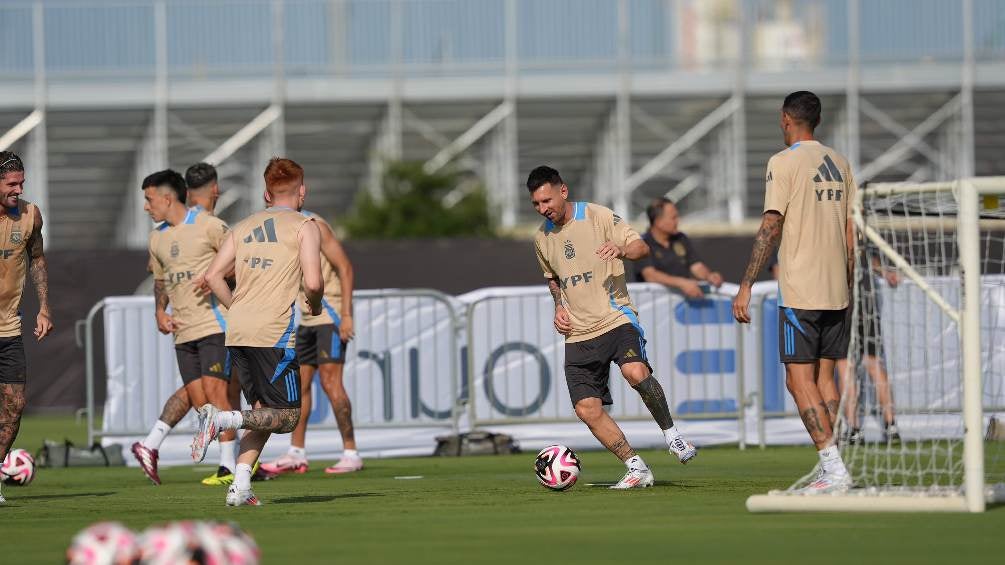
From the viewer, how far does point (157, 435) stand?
39.7ft

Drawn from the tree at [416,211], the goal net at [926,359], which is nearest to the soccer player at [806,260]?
the goal net at [926,359]

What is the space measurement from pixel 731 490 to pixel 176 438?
675cm

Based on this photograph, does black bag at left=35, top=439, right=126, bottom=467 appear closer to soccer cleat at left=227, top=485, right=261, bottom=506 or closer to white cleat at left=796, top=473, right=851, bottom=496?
soccer cleat at left=227, top=485, right=261, bottom=506

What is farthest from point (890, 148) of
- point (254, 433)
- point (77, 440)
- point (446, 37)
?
point (254, 433)

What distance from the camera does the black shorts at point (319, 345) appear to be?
499 inches

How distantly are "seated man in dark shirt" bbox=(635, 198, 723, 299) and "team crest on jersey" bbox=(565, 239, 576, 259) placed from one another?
4.53 m

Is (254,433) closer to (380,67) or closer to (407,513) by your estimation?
(407,513)

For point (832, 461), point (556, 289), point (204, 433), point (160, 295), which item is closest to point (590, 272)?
point (556, 289)

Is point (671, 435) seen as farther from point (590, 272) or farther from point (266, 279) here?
point (266, 279)

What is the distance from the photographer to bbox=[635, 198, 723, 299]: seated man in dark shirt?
14914 millimetres

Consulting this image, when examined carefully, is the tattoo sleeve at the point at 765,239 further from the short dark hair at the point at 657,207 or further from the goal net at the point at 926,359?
the short dark hair at the point at 657,207

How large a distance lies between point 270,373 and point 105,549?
3794 mm

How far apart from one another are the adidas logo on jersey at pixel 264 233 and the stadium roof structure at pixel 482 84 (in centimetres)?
2526

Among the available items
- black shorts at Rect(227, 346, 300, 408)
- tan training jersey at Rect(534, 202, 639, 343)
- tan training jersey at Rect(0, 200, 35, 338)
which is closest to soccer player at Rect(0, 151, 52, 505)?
tan training jersey at Rect(0, 200, 35, 338)
